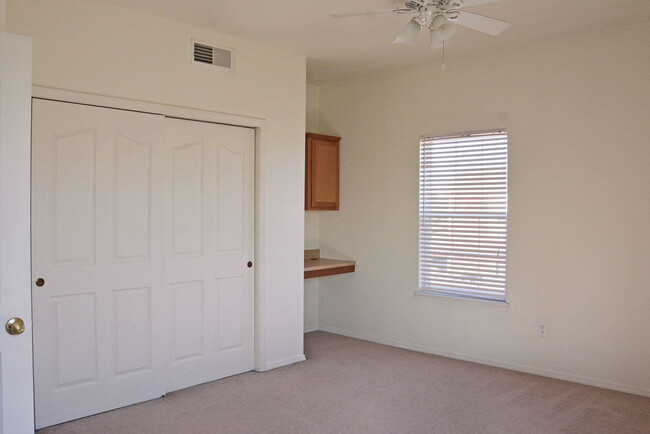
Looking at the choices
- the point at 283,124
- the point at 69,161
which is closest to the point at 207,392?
the point at 69,161

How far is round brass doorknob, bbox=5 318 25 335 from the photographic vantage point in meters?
1.91

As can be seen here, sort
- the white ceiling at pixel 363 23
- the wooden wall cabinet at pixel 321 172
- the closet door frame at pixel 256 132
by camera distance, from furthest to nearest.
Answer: the wooden wall cabinet at pixel 321 172, the closet door frame at pixel 256 132, the white ceiling at pixel 363 23

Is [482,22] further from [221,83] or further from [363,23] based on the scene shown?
[221,83]

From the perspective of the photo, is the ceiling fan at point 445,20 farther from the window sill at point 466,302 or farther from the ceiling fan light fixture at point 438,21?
the window sill at point 466,302

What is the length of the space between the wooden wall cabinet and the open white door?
369cm

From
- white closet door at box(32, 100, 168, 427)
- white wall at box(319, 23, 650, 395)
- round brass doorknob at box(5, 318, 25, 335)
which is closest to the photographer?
round brass doorknob at box(5, 318, 25, 335)

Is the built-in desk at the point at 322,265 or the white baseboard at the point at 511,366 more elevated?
the built-in desk at the point at 322,265

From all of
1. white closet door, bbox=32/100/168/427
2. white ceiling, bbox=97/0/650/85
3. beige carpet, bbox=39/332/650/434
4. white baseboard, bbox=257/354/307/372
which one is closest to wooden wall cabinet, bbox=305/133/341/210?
white ceiling, bbox=97/0/650/85

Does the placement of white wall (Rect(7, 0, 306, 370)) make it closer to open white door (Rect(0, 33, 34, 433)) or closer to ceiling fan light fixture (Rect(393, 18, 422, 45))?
open white door (Rect(0, 33, 34, 433))

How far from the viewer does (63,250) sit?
11.3ft

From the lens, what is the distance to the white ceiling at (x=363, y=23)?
11.8 ft

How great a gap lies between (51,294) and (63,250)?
0.29m

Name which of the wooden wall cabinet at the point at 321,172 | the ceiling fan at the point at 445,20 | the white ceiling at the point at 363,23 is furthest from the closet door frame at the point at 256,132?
the ceiling fan at the point at 445,20

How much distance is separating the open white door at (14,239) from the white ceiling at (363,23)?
1860 mm
